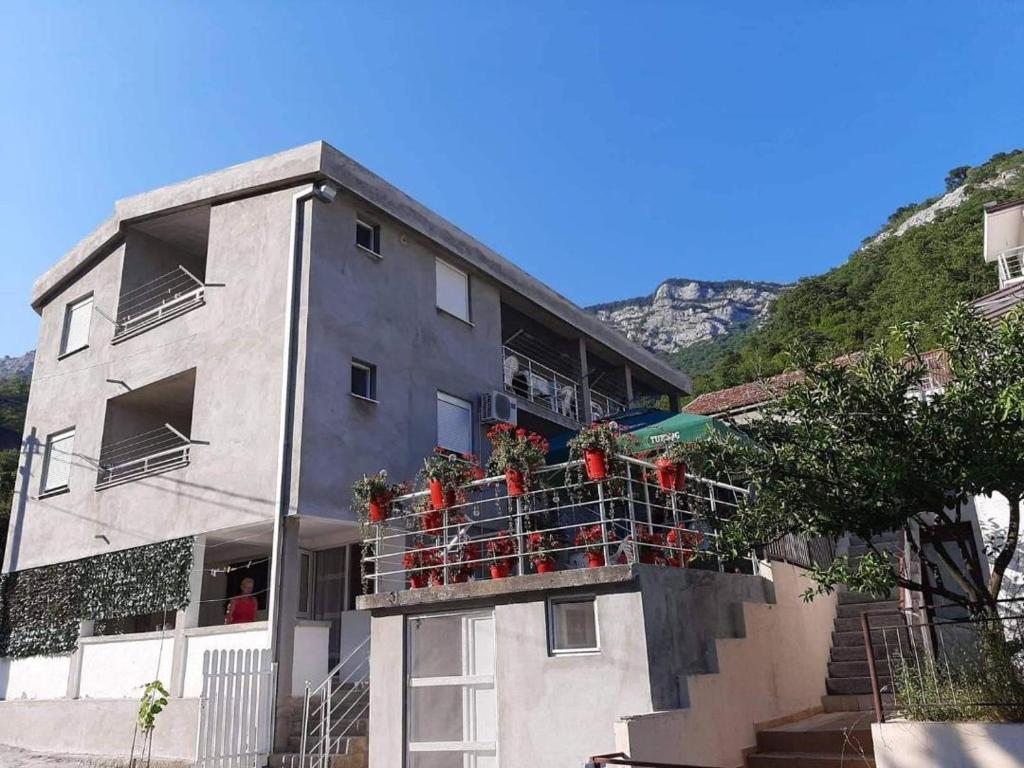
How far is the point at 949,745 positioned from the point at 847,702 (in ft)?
13.1

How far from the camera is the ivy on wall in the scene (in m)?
13.8

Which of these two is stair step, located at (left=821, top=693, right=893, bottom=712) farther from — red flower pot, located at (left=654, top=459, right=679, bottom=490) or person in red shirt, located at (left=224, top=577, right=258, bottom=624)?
person in red shirt, located at (left=224, top=577, right=258, bottom=624)

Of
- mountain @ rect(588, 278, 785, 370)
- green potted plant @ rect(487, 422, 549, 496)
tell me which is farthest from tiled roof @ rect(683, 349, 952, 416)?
mountain @ rect(588, 278, 785, 370)

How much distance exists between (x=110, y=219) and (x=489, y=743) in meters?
14.5

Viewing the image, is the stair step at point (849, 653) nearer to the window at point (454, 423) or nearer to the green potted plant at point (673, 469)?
the green potted plant at point (673, 469)

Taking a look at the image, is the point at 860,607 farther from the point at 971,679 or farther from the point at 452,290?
the point at 452,290

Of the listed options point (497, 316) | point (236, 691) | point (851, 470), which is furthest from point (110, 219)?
point (851, 470)

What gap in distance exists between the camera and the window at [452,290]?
678 inches

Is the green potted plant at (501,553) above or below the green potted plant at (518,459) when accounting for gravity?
below

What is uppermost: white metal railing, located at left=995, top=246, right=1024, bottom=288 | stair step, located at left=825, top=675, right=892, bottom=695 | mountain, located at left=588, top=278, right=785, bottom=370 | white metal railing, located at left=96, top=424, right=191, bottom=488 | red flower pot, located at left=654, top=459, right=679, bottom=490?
mountain, located at left=588, top=278, right=785, bottom=370

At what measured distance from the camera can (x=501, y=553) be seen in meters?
10.6

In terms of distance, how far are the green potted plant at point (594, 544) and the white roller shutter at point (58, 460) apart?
41.5ft

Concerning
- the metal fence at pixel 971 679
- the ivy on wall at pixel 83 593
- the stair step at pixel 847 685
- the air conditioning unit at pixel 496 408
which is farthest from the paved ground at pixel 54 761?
the metal fence at pixel 971 679

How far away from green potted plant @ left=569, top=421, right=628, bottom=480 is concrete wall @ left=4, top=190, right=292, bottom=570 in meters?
5.83
